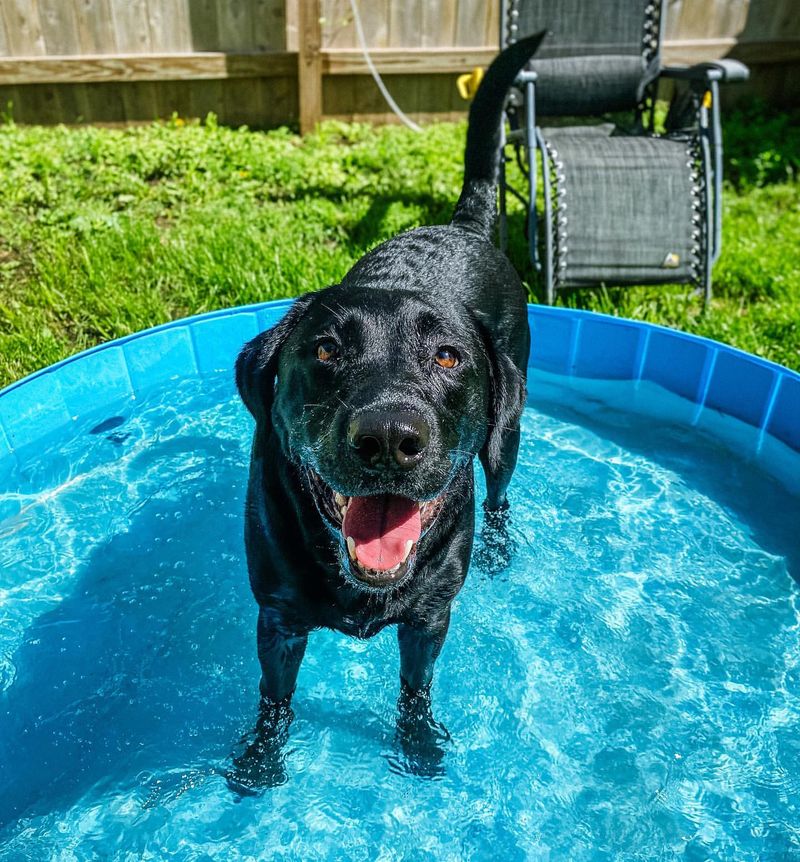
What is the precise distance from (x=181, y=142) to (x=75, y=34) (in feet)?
4.57

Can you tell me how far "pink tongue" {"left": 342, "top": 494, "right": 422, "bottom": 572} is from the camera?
1.91 m

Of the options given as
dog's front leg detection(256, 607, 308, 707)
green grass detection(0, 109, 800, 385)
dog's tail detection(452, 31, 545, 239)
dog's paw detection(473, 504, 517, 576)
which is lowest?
dog's paw detection(473, 504, 517, 576)

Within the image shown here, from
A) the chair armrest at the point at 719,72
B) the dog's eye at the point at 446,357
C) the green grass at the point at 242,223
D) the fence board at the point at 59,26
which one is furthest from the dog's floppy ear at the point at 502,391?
the fence board at the point at 59,26

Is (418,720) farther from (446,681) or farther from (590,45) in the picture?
(590,45)

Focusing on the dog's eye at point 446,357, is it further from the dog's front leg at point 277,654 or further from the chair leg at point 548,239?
the chair leg at point 548,239

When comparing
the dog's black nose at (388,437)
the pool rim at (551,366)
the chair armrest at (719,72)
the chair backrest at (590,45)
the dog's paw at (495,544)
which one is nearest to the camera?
the dog's black nose at (388,437)

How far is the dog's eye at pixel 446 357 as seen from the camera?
2098 millimetres

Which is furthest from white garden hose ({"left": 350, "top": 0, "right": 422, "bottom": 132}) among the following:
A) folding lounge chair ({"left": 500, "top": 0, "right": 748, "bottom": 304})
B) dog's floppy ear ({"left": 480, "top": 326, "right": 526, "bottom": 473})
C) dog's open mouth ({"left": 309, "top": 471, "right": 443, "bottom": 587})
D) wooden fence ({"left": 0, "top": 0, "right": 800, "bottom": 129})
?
dog's open mouth ({"left": 309, "top": 471, "right": 443, "bottom": 587})

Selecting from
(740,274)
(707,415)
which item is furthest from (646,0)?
(707,415)

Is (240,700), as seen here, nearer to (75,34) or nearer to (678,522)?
(678,522)

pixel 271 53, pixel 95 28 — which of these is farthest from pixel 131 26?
pixel 271 53

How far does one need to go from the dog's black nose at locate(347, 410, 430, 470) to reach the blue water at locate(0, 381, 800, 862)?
1.23 m

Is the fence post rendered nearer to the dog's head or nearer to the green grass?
the green grass

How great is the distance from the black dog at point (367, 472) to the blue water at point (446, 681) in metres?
0.20
